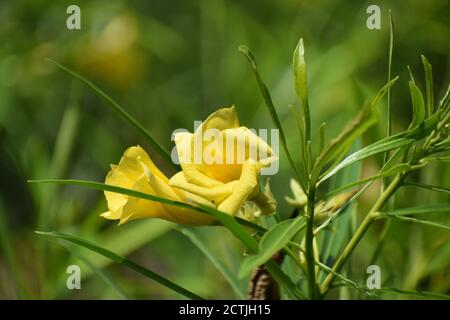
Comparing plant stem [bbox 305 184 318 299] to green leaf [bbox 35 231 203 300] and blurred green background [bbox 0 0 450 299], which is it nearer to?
green leaf [bbox 35 231 203 300]

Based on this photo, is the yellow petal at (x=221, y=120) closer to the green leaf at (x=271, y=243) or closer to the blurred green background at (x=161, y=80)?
the green leaf at (x=271, y=243)

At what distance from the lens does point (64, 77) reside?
5.77 feet

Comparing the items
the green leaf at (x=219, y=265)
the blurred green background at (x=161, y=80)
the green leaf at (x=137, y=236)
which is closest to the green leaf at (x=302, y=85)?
the green leaf at (x=219, y=265)

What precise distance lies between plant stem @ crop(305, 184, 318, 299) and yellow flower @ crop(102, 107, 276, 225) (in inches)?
1.5

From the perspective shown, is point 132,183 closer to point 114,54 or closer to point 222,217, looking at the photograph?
point 222,217

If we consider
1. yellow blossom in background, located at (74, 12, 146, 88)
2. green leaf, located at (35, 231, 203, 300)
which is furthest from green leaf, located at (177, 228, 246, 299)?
yellow blossom in background, located at (74, 12, 146, 88)

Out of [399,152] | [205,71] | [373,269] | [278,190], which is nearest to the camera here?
[399,152]

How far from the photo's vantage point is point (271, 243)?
0.53 meters

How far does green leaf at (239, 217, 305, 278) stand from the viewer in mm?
500

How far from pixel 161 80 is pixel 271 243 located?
1.41 metres
